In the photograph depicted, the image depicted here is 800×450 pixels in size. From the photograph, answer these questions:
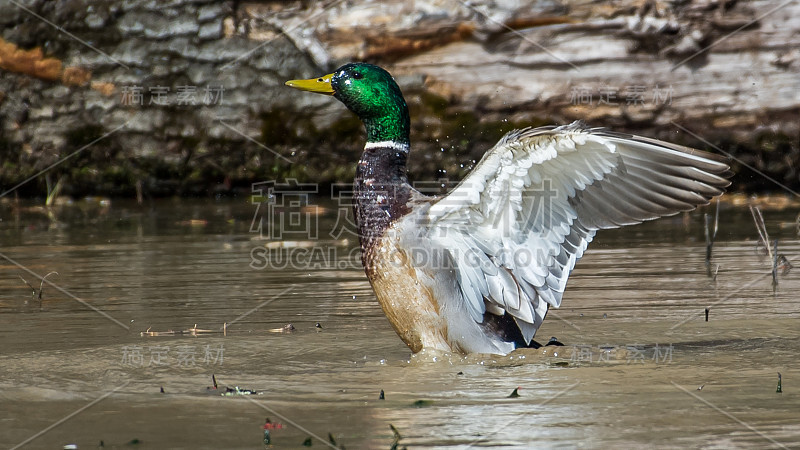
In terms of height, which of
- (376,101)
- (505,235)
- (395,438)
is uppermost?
(376,101)

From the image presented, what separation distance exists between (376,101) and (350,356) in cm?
124

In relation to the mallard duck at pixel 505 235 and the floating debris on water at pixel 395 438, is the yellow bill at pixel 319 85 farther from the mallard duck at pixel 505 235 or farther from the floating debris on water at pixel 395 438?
the floating debris on water at pixel 395 438

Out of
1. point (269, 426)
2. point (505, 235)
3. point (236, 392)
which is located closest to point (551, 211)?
point (505, 235)

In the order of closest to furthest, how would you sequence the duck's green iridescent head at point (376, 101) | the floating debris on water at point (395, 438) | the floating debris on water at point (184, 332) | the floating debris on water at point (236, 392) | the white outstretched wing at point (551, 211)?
1. the floating debris on water at point (395, 438)
2. the floating debris on water at point (236, 392)
3. the white outstretched wing at point (551, 211)
4. the floating debris on water at point (184, 332)
5. the duck's green iridescent head at point (376, 101)

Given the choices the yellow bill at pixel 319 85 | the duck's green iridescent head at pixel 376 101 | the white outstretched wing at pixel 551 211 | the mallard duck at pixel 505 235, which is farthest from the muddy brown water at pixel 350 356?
the yellow bill at pixel 319 85

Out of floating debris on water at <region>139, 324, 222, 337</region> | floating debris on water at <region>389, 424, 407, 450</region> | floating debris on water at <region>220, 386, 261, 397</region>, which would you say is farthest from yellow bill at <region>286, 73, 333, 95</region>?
floating debris on water at <region>389, 424, 407, 450</region>

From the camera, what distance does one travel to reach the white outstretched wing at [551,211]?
14.0 feet

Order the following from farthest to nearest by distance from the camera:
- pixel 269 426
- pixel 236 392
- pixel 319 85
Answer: pixel 319 85
pixel 236 392
pixel 269 426

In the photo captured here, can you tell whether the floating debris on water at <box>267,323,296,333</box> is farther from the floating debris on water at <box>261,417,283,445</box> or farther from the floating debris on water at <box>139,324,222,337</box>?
the floating debris on water at <box>261,417,283,445</box>

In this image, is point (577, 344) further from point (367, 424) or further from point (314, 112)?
point (314, 112)

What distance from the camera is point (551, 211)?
4.41 meters

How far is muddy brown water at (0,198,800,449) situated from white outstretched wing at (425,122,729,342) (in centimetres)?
29

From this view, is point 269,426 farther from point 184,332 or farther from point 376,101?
point 376,101

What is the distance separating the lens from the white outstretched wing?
4.28 m
